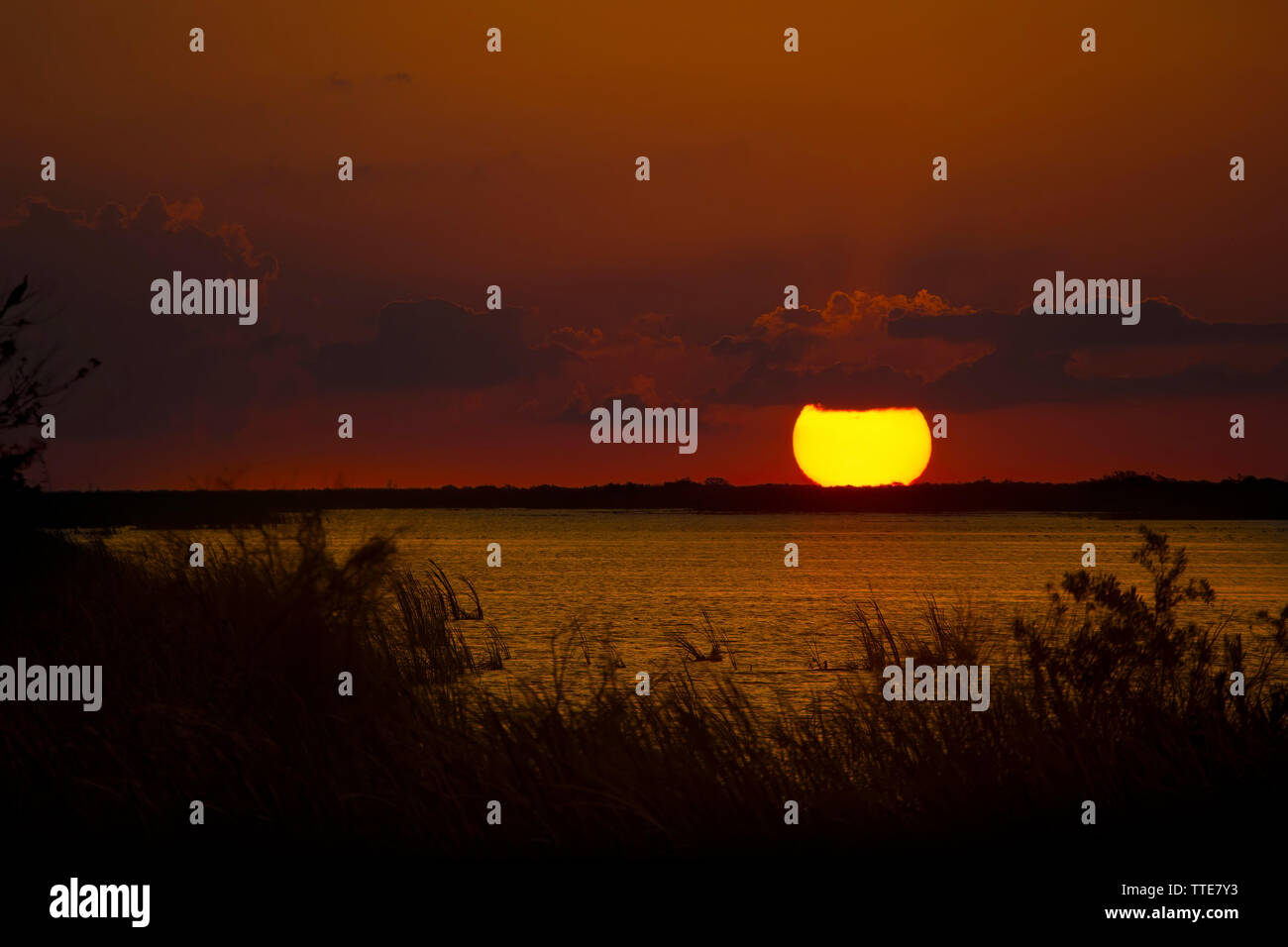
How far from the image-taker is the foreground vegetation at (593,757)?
11.8 m

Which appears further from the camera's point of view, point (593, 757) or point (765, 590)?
point (765, 590)

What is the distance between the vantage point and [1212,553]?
99812 millimetres

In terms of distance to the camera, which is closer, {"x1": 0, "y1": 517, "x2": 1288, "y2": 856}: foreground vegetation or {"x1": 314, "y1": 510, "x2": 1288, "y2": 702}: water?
{"x1": 0, "y1": 517, "x2": 1288, "y2": 856}: foreground vegetation

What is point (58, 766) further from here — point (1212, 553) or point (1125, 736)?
point (1212, 553)

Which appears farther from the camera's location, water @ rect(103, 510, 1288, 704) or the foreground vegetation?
water @ rect(103, 510, 1288, 704)

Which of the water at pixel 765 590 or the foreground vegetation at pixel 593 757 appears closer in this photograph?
the foreground vegetation at pixel 593 757

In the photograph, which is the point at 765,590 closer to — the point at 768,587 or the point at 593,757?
the point at 768,587

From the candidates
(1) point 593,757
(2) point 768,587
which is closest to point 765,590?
(2) point 768,587

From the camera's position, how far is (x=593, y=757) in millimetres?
12797

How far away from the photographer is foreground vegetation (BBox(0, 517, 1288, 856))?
11844mm
